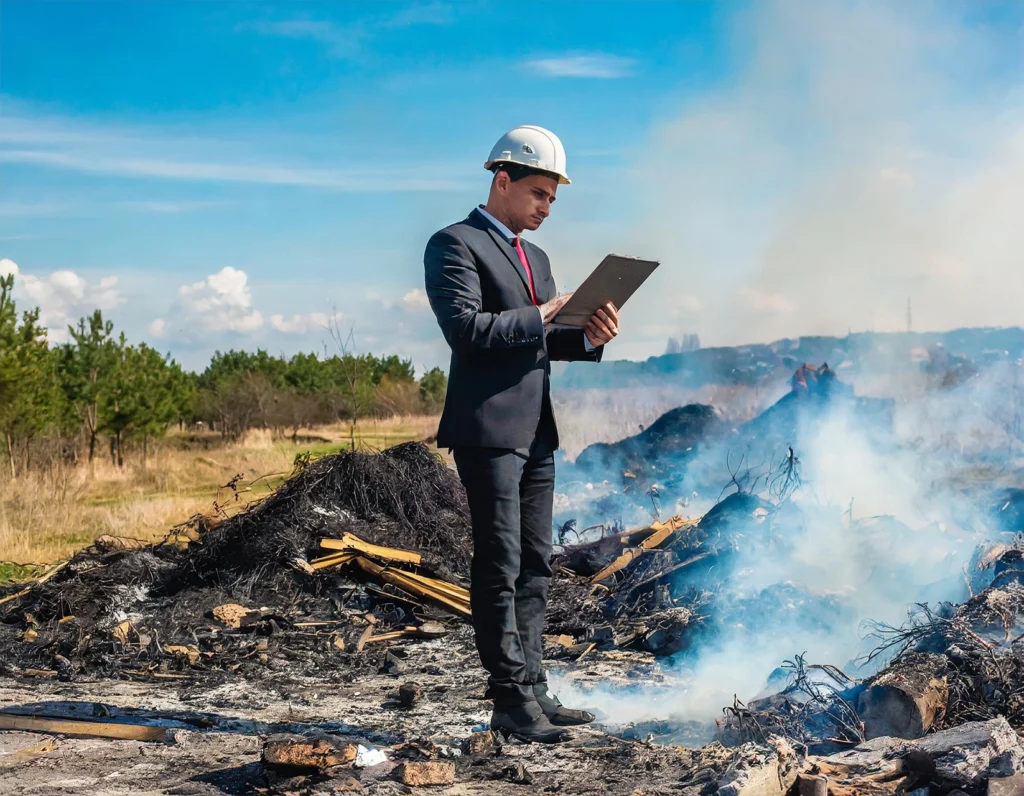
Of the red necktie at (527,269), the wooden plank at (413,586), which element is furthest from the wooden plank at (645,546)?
the red necktie at (527,269)

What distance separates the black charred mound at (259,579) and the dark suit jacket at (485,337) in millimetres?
2602

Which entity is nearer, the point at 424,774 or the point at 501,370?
the point at 424,774

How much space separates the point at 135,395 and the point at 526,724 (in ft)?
87.8

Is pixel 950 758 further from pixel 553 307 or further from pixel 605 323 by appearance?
pixel 553 307

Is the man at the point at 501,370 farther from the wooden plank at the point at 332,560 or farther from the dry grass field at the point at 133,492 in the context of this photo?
the dry grass field at the point at 133,492

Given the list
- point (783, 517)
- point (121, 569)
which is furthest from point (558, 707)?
point (121, 569)

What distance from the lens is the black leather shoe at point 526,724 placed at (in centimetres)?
407

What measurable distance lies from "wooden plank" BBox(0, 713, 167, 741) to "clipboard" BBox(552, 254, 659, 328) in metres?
2.56

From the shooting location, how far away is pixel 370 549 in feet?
24.5

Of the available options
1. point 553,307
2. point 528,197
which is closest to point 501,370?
point 553,307

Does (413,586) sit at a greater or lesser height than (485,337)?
lesser

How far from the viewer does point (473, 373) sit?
405 centimetres

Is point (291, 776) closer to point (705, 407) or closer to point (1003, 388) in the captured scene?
point (1003, 388)

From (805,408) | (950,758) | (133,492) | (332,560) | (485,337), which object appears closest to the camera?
(950,758)
